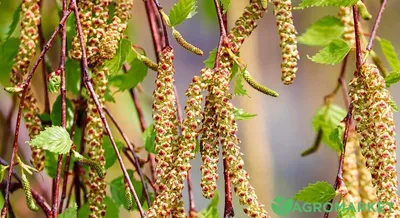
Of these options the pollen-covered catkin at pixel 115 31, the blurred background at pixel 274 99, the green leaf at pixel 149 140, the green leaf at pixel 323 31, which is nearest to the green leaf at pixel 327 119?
the green leaf at pixel 323 31

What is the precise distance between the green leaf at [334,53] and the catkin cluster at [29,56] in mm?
272

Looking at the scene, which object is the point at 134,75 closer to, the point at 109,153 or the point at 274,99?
the point at 109,153

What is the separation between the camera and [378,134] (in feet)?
1.84

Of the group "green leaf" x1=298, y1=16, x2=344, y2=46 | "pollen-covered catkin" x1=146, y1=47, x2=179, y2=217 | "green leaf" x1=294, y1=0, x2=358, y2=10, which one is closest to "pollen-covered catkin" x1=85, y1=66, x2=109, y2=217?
"pollen-covered catkin" x1=146, y1=47, x2=179, y2=217

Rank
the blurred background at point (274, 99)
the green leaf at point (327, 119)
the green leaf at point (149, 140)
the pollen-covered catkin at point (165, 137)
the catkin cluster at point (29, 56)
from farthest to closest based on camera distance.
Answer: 1. the blurred background at point (274, 99)
2. the green leaf at point (327, 119)
3. the green leaf at point (149, 140)
4. the catkin cluster at point (29, 56)
5. the pollen-covered catkin at point (165, 137)

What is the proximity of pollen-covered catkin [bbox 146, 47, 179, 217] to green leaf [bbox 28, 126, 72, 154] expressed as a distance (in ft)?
0.28

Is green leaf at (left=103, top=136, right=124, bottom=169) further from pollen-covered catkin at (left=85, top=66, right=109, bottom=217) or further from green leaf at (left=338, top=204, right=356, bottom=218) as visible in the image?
green leaf at (left=338, top=204, right=356, bottom=218)

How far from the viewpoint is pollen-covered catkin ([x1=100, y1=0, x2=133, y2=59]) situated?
627mm

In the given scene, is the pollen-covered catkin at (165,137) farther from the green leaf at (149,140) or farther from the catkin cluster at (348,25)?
the catkin cluster at (348,25)

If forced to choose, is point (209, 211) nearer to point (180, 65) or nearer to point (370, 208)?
point (370, 208)

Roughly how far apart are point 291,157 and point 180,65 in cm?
64

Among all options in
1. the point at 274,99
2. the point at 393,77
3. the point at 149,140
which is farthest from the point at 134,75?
the point at 274,99

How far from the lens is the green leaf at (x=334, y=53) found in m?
0.67

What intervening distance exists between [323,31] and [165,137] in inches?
15.3
